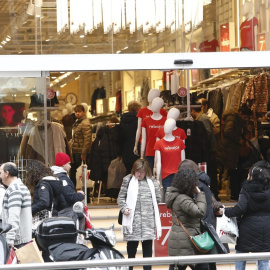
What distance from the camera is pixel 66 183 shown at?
30.3 feet

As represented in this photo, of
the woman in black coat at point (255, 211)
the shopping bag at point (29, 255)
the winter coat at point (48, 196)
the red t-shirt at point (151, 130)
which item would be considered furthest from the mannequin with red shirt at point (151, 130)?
the shopping bag at point (29, 255)

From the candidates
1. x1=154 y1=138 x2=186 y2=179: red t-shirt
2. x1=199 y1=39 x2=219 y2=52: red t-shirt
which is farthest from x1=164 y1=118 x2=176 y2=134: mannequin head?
x1=199 y1=39 x2=219 y2=52: red t-shirt

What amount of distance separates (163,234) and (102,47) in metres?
4.09

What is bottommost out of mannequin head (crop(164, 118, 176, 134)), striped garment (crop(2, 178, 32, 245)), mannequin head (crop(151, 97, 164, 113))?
striped garment (crop(2, 178, 32, 245))

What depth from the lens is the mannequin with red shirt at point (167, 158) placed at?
11.5m

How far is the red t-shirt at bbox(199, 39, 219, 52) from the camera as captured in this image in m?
13.5

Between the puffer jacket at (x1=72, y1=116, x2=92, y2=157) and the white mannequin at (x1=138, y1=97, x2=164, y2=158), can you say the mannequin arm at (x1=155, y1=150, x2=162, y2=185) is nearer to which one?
the white mannequin at (x1=138, y1=97, x2=164, y2=158)

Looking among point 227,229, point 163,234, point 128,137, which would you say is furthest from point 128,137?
point 227,229

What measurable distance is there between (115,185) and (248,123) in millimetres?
2576

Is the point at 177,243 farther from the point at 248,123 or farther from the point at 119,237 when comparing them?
the point at 248,123

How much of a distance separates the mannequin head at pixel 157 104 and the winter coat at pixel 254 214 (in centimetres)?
402

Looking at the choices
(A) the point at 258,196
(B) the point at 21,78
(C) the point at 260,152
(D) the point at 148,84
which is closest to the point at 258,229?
(A) the point at 258,196

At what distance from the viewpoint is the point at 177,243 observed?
26.0 ft

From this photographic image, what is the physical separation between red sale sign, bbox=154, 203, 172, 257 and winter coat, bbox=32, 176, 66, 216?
1703 millimetres
